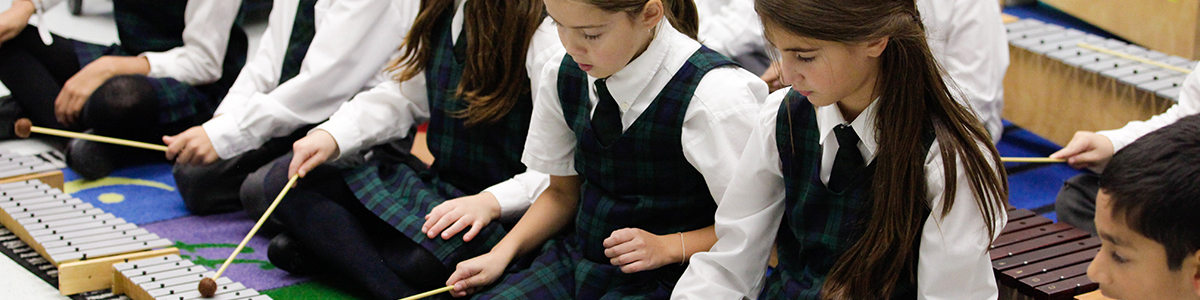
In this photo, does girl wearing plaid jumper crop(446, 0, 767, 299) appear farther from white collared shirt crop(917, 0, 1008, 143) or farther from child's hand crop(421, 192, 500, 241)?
white collared shirt crop(917, 0, 1008, 143)

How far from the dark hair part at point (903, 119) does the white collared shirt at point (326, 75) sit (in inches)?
49.4

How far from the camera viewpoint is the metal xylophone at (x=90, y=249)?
81.7 inches

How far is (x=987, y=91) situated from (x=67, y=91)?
7.59 ft

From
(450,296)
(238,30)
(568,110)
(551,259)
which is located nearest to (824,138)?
(568,110)

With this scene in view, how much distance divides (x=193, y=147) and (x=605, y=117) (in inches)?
43.9

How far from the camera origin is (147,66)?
3051mm

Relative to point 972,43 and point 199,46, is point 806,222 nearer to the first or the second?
point 972,43

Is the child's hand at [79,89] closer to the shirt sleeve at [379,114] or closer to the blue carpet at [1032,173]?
the shirt sleeve at [379,114]

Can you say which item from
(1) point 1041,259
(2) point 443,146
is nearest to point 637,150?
(2) point 443,146

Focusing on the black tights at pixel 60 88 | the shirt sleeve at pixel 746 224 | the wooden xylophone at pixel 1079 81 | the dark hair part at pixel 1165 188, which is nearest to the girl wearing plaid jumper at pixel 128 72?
the black tights at pixel 60 88

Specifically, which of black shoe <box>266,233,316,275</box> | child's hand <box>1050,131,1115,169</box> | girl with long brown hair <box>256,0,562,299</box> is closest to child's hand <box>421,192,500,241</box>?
girl with long brown hair <box>256,0,562,299</box>

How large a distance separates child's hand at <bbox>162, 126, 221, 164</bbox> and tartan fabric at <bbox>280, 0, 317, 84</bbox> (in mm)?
321

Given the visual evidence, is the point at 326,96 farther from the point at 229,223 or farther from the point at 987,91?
the point at 987,91

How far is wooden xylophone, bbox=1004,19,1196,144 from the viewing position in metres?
2.85
